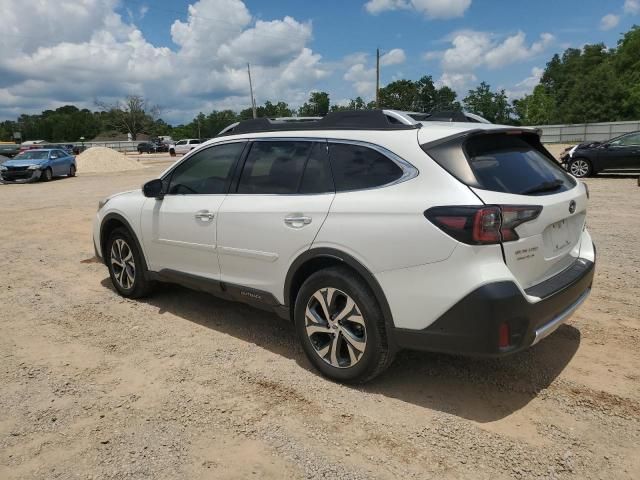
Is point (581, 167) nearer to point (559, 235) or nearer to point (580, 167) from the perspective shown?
point (580, 167)

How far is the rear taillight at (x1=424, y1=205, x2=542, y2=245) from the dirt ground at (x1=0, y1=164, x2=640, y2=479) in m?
1.12

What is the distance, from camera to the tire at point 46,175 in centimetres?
2336

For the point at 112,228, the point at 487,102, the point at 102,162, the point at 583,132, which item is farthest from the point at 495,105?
the point at 112,228

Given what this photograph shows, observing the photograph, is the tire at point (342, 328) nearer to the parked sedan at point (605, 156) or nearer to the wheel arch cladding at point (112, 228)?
the wheel arch cladding at point (112, 228)

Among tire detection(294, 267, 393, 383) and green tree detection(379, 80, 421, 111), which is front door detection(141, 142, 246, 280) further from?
green tree detection(379, 80, 421, 111)

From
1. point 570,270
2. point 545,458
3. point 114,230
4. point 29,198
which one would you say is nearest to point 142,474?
point 545,458

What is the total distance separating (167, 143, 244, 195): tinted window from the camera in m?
4.39

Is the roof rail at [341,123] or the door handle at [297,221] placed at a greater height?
the roof rail at [341,123]

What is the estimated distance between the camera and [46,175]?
23578 mm

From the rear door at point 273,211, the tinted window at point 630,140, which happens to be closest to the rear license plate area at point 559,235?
the rear door at point 273,211

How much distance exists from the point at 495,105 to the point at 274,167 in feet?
289

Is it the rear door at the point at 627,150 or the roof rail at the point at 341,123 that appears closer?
the roof rail at the point at 341,123

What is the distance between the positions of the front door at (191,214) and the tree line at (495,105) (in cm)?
3569

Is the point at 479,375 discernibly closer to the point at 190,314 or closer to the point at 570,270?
the point at 570,270
